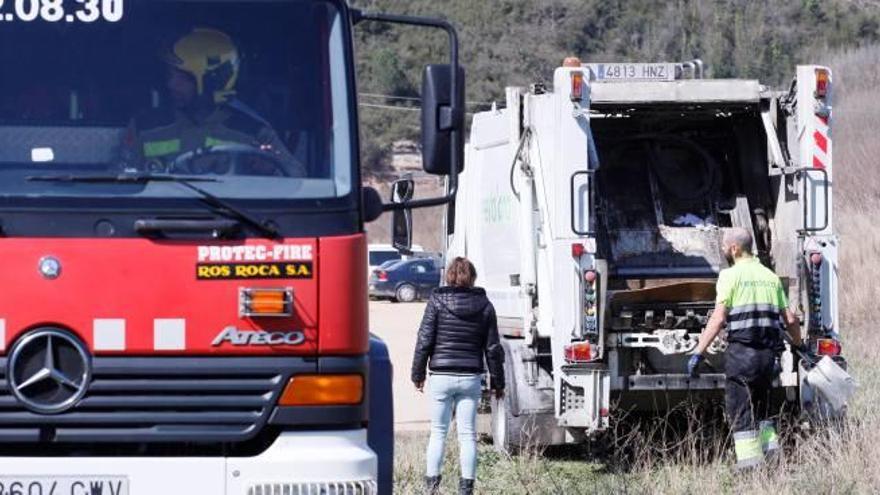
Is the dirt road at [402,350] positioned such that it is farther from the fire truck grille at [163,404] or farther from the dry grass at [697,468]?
the fire truck grille at [163,404]

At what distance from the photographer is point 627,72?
473 inches

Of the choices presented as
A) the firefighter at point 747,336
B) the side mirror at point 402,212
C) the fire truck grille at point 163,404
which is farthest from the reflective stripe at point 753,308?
the fire truck grille at point 163,404

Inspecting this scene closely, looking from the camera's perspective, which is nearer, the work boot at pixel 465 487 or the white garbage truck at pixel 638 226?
the work boot at pixel 465 487

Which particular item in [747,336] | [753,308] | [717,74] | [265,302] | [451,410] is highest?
[717,74]

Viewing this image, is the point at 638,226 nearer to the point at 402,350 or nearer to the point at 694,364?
the point at 694,364

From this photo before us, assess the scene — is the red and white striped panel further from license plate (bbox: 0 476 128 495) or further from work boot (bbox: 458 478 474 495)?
license plate (bbox: 0 476 128 495)

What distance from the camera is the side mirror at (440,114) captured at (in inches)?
242

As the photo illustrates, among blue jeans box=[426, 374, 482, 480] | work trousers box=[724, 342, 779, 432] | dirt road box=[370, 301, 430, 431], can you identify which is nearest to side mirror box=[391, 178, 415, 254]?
blue jeans box=[426, 374, 482, 480]

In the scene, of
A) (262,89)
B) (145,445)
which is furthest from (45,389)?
(262,89)

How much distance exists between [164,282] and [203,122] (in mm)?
701

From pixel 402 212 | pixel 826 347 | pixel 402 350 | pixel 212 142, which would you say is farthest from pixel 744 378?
pixel 402 350

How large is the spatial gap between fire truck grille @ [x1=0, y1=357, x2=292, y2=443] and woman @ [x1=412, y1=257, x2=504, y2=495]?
13.1ft

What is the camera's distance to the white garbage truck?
1063cm

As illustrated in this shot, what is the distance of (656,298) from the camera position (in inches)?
428
